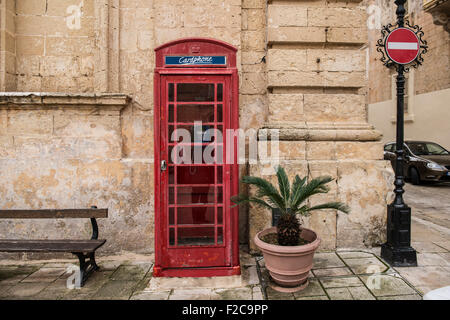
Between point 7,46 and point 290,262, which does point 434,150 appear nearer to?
point 290,262

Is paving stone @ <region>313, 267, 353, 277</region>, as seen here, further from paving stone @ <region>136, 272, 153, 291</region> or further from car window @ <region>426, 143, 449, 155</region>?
car window @ <region>426, 143, 449, 155</region>

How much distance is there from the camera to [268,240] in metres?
3.35

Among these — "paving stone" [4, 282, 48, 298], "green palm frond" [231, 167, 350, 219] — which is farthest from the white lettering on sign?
"paving stone" [4, 282, 48, 298]

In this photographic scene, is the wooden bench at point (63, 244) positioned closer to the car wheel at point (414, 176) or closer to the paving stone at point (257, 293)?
the paving stone at point (257, 293)

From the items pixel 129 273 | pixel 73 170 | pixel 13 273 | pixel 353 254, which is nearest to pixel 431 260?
pixel 353 254

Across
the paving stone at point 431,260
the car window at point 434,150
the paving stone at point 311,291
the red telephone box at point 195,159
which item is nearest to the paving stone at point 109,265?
the red telephone box at point 195,159

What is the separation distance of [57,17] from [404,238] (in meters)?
5.80

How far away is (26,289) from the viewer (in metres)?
3.34

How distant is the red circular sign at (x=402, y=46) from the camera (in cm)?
373

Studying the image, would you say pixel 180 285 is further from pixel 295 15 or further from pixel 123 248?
pixel 295 15

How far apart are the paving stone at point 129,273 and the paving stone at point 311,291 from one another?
1.88m

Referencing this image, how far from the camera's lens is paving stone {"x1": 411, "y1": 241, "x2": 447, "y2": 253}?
4152mm

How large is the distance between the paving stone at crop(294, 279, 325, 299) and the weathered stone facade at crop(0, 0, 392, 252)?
985mm
